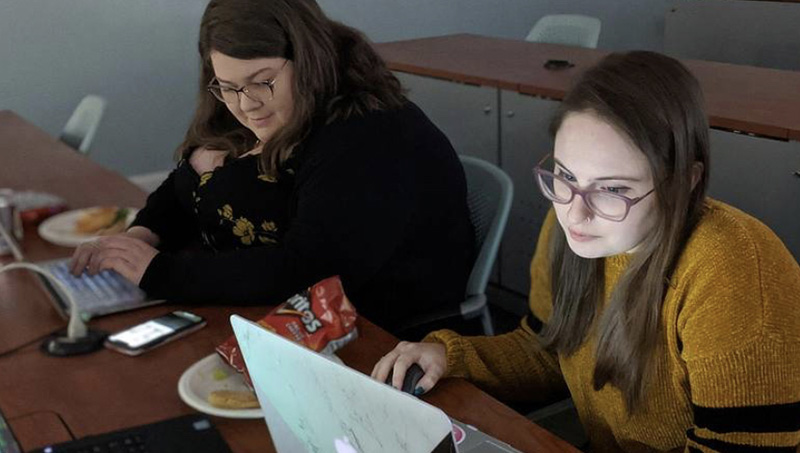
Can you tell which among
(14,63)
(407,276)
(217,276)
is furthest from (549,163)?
(14,63)

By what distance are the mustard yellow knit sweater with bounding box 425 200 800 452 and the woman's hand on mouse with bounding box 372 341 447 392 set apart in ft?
0.78

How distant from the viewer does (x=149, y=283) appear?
1527 millimetres

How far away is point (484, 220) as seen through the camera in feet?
5.91

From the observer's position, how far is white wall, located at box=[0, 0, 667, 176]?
12.3 feet

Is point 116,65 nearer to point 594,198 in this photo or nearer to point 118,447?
point 118,447

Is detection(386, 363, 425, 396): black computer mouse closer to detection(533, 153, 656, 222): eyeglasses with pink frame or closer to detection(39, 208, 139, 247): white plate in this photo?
detection(533, 153, 656, 222): eyeglasses with pink frame

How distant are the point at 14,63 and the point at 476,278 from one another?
272 centimetres

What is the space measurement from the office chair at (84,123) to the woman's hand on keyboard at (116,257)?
145cm

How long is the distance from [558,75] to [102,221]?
167 cm

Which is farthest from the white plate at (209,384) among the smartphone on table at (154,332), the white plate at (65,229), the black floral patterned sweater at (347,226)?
the white plate at (65,229)

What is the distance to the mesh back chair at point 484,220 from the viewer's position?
173 cm

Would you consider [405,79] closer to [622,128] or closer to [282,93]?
[282,93]

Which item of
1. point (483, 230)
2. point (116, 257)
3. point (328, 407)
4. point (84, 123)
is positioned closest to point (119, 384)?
point (116, 257)

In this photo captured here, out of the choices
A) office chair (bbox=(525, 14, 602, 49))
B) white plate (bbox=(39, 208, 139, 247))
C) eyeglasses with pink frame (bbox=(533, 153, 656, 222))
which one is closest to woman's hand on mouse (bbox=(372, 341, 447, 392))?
eyeglasses with pink frame (bbox=(533, 153, 656, 222))
